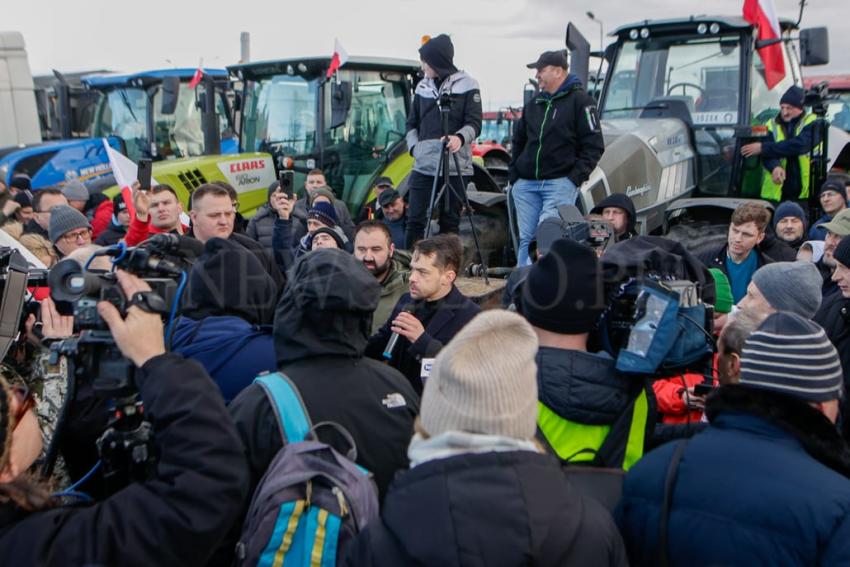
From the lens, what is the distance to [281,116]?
9.38 m

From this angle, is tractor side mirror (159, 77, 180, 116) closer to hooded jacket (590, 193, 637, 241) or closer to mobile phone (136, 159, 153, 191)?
mobile phone (136, 159, 153, 191)

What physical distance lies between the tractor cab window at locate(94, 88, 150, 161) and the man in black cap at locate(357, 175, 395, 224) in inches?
170

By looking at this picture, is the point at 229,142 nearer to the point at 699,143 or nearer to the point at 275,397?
the point at 699,143

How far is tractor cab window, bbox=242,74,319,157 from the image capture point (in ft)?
29.7

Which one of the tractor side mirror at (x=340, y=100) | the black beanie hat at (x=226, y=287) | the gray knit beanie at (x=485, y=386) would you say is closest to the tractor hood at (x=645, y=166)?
the tractor side mirror at (x=340, y=100)

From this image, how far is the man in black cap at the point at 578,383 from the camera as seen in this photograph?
2.18 m

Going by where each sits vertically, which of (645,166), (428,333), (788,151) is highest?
(788,151)

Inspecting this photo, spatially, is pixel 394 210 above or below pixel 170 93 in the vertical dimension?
below

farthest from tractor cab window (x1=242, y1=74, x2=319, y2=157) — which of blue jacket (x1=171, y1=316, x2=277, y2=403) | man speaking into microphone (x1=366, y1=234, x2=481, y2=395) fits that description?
blue jacket (x1=171, y1=316, x2=277, y2=403)

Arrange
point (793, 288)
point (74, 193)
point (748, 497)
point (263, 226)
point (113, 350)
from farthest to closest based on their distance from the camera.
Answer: point (74, 193) < point (263, 226) < point (793, 288) < point (113, 350) < point (748, 497)

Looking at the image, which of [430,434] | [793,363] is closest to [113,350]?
[430,434]

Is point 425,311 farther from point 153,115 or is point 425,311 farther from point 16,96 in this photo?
point 16,96

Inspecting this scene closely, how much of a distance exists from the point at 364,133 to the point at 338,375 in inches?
289

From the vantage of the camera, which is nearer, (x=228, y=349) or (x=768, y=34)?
(x=228, y=349)
